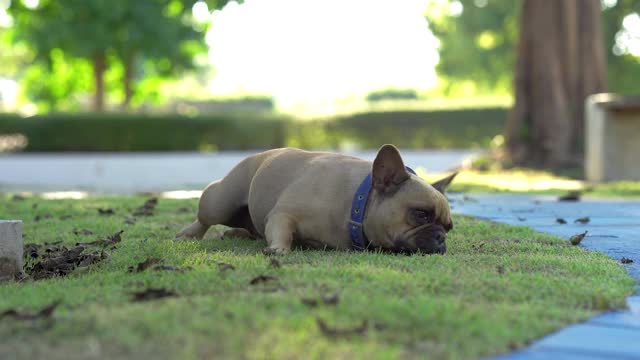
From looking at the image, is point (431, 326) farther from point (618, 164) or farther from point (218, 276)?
point (618, 164)

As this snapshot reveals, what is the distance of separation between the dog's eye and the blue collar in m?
0.31

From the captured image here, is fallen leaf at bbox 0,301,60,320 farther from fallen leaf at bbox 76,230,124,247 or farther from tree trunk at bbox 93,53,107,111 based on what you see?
tree trunk at bbox 93,53,107,111

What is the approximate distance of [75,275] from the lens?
4.62m

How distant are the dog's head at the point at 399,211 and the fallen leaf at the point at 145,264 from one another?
4.14 feet

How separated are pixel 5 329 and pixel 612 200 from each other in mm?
8128

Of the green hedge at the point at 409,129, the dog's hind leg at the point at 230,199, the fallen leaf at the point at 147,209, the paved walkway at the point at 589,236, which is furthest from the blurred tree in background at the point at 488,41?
the dog's hind leg at the point at 230,199

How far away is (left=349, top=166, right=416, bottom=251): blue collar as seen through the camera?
5.14m

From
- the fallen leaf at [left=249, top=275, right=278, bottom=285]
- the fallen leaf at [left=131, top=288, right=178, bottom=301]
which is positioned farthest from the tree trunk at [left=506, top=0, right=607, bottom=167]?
the fallen leaf at [left=131, top=288, right=178, bottom=301]

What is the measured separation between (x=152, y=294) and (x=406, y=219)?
6.02 ft

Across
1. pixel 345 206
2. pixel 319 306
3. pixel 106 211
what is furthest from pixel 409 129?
pixel 319 306

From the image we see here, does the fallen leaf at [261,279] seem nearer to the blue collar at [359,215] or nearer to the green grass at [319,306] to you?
the green grass at [319,306]

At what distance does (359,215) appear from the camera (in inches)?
203

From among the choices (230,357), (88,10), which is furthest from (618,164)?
(88,10)

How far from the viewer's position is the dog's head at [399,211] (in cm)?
511
